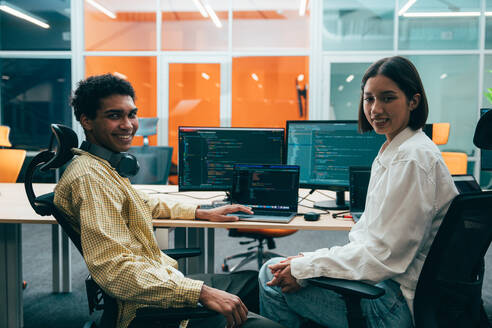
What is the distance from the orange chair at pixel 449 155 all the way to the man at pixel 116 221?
4176 mm

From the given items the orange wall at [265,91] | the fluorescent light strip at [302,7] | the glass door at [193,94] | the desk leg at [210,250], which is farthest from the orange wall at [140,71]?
the desk leg at [210,250]

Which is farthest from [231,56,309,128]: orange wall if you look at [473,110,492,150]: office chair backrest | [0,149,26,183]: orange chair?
[473,110,492,150]: office chair backrest

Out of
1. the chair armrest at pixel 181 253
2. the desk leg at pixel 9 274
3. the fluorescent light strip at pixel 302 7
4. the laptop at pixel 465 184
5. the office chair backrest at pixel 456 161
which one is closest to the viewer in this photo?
the chair armrest at pixel 181 253

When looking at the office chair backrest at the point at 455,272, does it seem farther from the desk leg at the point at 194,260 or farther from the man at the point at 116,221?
the desk leg at the point at 194,260

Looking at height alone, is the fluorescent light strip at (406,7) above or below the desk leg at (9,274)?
above

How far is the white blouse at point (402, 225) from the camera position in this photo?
3.34 feet

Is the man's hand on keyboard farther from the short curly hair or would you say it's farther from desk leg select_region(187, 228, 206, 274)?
the short curly hair

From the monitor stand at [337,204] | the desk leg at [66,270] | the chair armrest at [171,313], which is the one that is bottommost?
the desk leg at [66,270]

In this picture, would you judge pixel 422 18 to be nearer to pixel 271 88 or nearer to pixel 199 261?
pixel 271 88

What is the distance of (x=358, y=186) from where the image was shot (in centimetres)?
185

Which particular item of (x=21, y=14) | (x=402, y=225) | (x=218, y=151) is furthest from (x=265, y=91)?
(x=402, y=225)

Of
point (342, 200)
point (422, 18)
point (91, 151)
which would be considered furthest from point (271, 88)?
point (91, 151)

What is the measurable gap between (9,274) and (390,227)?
1.98 meters

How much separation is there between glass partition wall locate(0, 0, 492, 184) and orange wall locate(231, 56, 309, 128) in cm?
2
